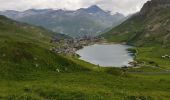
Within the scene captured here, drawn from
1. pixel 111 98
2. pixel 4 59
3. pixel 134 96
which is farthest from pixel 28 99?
pixel 4 59

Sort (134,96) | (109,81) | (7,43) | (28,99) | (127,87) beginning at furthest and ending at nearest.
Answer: (7,43) < (109,81) < (127,87) < (134,96) < (28,99)

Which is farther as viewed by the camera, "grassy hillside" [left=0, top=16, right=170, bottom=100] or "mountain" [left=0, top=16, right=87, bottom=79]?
"mountain" [left=0, top=16, right=87, bottom=79]

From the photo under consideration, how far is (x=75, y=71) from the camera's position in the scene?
11625cm

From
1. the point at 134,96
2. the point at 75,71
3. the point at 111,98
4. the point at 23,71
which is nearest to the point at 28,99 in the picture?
the point at 111,98

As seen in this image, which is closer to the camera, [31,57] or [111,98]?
[111,98]

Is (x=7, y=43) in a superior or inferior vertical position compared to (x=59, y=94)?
superior

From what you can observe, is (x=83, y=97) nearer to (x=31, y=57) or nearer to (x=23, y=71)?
(x=23, y=71)

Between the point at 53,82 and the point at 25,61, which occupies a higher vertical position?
the point at 25,61

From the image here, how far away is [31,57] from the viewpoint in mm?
111188

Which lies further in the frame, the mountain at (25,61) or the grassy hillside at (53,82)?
the mountain at (25,61)

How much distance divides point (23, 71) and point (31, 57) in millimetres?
13972

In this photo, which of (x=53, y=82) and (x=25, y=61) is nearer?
(x=53, y=82)

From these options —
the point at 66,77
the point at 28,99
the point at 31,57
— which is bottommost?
the point at 28,99

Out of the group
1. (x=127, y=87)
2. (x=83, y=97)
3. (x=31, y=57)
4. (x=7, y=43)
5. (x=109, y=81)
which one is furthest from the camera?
(x=7, y=43)
